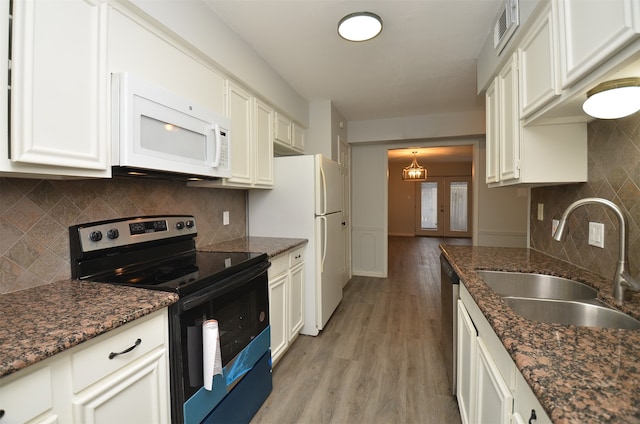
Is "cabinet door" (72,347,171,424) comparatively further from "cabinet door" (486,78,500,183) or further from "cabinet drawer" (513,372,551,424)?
"cabinet door" (486,78,500,183)

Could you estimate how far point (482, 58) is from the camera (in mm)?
2293

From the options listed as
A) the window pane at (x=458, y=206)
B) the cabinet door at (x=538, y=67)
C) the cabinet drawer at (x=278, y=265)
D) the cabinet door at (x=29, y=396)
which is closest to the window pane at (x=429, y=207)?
the window pane at (x=458, y=206)

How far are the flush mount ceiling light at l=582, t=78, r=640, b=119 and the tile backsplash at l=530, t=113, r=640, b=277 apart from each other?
0.77 feet

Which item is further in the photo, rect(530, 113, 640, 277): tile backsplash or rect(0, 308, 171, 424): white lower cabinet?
rect(530, 113, 640, 277): tile backsplash

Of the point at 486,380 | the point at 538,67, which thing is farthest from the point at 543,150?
the point at 486,380

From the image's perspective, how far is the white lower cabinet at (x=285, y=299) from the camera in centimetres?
214

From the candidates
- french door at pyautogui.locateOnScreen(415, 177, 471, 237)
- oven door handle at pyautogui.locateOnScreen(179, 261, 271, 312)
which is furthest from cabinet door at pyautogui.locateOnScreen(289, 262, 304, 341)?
french door at pyautogui.locateOnScreen(415, 177, 471, 237)

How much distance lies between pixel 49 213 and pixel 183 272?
2.03 feet

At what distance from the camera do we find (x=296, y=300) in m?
2.55

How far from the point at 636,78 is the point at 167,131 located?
1861 mm

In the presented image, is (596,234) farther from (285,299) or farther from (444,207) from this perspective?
(444,207)

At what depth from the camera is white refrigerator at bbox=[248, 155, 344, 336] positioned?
268 cm

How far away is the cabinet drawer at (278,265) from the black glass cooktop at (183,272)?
0.25m

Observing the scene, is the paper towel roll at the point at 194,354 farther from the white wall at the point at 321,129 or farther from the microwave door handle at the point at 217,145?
the white wall at the point at 321,129
